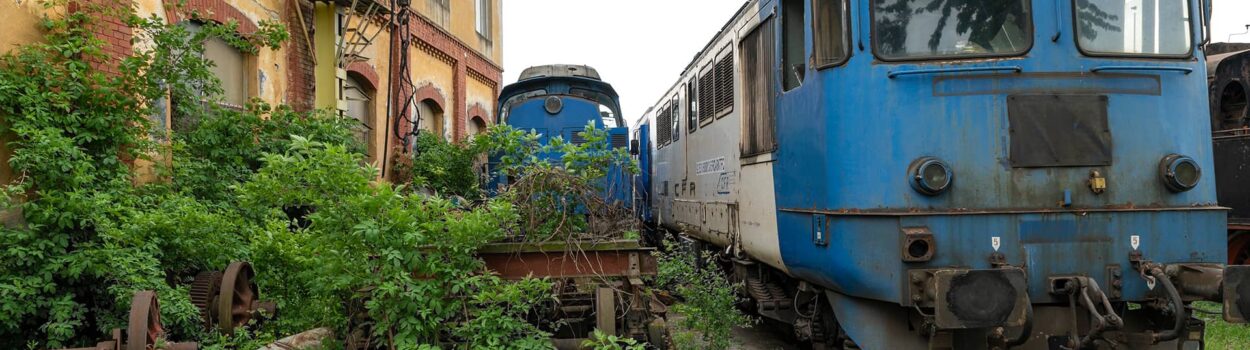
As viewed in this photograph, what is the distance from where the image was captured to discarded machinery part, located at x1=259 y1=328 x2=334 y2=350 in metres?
5.43

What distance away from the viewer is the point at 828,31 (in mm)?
5211

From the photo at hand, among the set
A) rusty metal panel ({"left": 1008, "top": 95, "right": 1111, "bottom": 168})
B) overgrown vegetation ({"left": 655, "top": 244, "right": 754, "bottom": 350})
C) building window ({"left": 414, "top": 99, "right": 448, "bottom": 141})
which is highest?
building window ({"left": 414, "top": 99, "right": 448, "bottom": 141})

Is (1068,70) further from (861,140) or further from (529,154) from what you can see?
(529,154)

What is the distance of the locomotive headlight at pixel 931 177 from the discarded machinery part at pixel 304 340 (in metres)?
3.75

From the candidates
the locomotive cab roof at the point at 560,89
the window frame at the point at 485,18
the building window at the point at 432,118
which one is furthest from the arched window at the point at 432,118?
the window frame at the point at 485,18

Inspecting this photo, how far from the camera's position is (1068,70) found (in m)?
4.87

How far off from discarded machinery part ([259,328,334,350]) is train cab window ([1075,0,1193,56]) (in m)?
5.05

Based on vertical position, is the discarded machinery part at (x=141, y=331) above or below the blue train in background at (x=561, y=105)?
below

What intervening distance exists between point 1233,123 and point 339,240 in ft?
35.6

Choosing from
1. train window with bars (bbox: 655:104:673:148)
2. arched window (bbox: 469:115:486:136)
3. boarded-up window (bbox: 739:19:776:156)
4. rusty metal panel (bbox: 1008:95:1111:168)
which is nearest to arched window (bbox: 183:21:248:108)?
boarded-up window (bbox: 739:19:776:156)

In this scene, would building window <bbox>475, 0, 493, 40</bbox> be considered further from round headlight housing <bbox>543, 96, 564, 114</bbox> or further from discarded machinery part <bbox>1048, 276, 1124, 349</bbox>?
discarded machinery part <bbox>1048, 276, 1124, 349</bbox>

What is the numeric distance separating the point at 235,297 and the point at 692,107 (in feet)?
18.1

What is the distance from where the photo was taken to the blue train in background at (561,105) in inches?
488

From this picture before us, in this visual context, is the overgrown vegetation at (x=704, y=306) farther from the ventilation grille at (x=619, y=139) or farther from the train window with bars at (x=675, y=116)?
the ventilation grille at (x=619, y=139)
